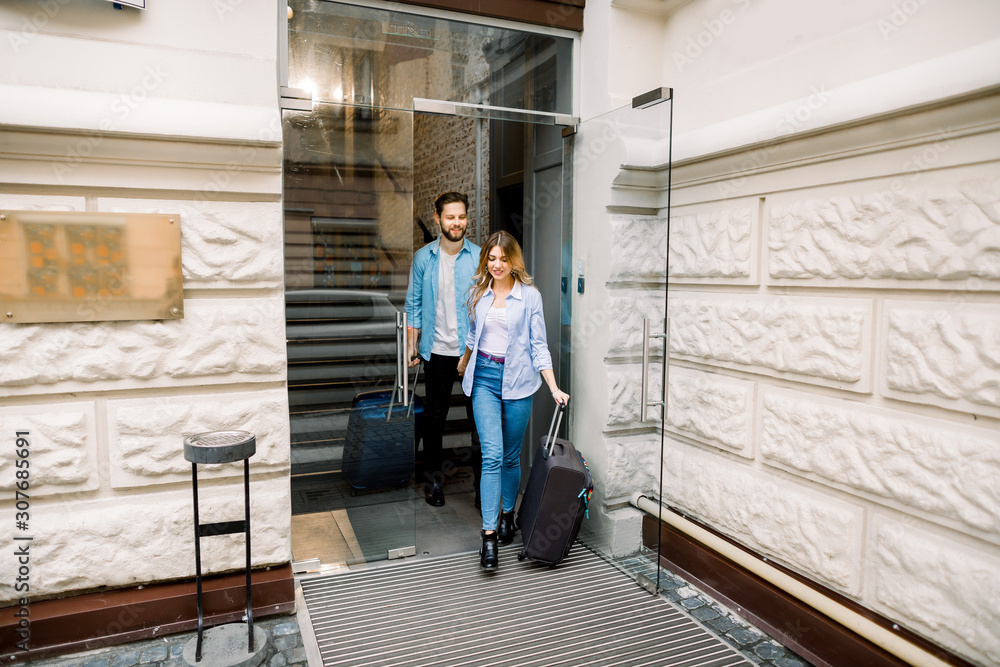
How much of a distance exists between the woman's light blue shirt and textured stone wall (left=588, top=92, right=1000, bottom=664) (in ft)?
1.37

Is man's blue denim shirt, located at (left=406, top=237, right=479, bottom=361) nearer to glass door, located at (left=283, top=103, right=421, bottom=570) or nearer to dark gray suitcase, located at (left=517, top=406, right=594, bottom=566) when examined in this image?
glass door, located at (left=283, top=103, right=421, bottom=570)

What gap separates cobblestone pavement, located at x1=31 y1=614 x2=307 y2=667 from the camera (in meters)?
2.95

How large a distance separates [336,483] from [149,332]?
4.44 ft

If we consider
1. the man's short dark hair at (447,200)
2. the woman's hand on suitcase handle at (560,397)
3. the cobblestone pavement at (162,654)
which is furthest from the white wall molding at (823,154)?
the cobblestone pavement at (162,654)

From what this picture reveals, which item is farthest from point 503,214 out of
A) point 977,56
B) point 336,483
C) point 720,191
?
point 977,56

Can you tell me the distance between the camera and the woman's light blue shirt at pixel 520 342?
391 cm

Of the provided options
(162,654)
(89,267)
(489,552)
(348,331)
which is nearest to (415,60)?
(348,331)

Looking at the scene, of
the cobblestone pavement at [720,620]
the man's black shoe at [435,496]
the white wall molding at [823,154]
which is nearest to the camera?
the white wall molding at [823,154]

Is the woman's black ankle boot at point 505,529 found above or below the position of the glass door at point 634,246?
below

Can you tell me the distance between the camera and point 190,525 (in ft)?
10.7

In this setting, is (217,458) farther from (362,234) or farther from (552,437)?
(552,437)

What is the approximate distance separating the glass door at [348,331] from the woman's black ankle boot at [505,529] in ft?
1.88

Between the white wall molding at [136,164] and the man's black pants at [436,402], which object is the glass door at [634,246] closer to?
the man's black pants at [436,402]

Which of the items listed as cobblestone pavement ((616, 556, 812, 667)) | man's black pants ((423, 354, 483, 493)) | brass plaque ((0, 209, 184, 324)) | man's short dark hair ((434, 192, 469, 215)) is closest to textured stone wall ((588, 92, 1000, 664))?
cobblestone pavement ((616, 556, 812, 667))
